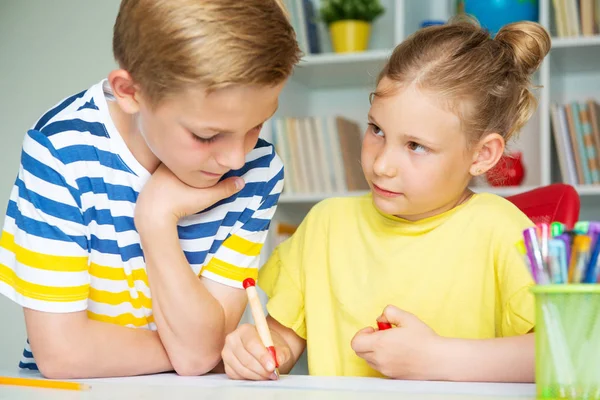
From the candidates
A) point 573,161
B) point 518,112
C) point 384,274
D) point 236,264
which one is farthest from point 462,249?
point 573,161

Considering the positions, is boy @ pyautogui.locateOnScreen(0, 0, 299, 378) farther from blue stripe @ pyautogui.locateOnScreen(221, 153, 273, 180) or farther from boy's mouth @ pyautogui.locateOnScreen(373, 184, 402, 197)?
boy's mouth @ pyautogui.locateOnScreen(373, 184, 402, 197)

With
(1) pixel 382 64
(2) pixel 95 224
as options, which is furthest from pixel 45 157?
(1) pixel 382 64

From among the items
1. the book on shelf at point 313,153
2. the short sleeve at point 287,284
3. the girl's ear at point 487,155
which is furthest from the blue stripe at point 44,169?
the book on shelf at point 313,153

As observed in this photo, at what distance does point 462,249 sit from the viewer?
119cm

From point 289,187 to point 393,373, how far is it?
1.73 metres

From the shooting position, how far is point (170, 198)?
→ 1.06 metres

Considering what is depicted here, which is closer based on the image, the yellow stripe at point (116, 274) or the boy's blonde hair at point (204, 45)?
the boy's blonde hair at point (204, 45)

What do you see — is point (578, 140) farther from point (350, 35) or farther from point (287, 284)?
point (287, 284)

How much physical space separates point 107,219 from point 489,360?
1.85 ft

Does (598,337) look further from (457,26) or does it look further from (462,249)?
(457,26)

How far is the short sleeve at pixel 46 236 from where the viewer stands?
993 mm

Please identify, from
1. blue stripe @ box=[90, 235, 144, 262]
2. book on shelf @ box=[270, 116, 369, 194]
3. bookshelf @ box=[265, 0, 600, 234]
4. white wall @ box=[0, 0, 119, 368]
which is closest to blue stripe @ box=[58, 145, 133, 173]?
blue stripe @ box=[90, 235, 144, 262]

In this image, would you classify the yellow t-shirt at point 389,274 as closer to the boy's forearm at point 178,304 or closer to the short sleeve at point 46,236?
the boy's forearm at point 178,304

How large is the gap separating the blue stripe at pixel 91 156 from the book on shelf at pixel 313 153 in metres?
1.59
